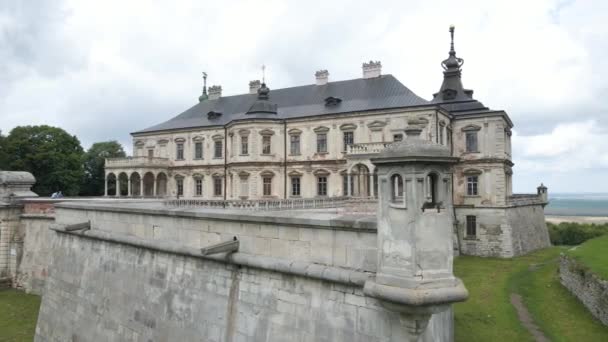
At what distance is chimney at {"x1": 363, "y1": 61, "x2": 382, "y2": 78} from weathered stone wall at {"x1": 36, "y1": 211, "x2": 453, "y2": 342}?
87.6 ft

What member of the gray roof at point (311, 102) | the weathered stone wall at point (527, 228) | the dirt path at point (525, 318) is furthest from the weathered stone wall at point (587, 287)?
the gray roof at point (311, 102)

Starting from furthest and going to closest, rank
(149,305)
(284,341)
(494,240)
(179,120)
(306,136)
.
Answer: (179,120) → (306,136) → (494,240) → (149,305) → (284,341)

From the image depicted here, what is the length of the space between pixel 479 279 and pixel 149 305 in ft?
55.2

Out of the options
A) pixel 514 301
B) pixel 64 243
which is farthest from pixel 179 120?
pixel 514 301

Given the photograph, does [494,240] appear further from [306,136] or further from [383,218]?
[383,218]

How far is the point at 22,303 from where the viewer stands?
64.2 feet

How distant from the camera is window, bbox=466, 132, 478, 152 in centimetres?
3016

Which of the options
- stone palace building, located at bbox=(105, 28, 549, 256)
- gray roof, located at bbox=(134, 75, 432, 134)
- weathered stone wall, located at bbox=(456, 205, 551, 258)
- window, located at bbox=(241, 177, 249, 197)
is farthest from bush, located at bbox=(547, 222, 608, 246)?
window, located at bbox=(241, 177, 249, 197)

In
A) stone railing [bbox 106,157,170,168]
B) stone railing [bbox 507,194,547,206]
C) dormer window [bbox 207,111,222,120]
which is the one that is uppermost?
dormer window [bbox 207,111,222,120]

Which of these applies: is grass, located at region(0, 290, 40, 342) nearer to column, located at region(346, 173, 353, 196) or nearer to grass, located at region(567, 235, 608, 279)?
column, located at region(346, 173, 353, 196)

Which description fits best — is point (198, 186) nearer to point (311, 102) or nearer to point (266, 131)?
point (266, 131)

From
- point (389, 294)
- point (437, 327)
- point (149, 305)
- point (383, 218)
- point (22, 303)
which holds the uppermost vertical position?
point (383, 218)

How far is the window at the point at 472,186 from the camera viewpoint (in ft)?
97.7

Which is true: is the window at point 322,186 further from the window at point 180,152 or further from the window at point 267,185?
the window at point 180,152
